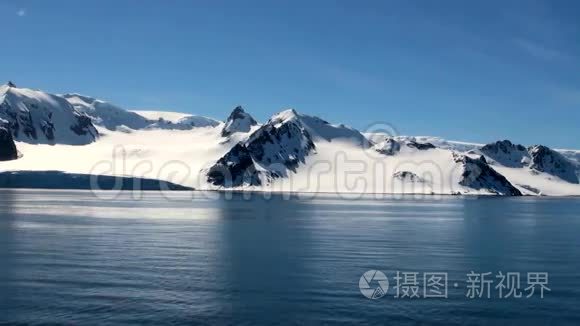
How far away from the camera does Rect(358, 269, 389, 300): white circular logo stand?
38.8 meters

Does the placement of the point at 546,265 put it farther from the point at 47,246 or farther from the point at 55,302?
the point at 47,246

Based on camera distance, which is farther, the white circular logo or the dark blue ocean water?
the white circular logo

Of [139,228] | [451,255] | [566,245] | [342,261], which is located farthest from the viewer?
[139,228]

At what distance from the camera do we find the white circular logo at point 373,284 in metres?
38.8

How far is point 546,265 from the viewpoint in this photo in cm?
5309

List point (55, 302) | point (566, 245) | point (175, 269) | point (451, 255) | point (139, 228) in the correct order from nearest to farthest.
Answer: point (55, 302) < point (175, 269) < point (451, 255) < point (566, 245) < point (139, 228)

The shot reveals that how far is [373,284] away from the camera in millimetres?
42062

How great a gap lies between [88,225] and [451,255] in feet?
173

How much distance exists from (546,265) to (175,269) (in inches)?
1187

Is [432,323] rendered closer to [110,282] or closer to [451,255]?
[110,282]

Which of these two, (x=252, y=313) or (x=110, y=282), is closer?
(x=252, y=313)

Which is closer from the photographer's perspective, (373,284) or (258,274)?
(373,284)

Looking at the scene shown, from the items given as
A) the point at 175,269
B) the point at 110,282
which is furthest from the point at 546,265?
the point at 110,282

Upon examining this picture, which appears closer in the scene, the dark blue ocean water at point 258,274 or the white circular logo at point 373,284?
the dark blue ocean water at point 258,274
